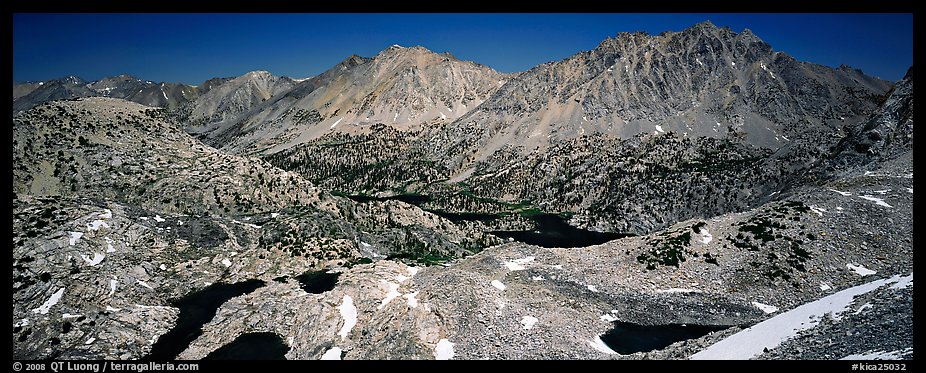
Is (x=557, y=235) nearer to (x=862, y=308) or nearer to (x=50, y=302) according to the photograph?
(x=862, y=308)

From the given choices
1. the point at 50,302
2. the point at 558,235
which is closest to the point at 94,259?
the point at 50,302

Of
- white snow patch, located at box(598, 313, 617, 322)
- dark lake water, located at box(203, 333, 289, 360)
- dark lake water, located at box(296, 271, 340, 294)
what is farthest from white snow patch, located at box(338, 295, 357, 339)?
white snow patch, located at box(598, 313, 617, 322)

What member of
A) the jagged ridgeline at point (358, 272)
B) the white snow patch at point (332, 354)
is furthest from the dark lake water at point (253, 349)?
the white snow patch at point (332, 354)

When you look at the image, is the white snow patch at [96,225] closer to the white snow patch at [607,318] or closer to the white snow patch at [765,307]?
the white snow patch at [607,318]

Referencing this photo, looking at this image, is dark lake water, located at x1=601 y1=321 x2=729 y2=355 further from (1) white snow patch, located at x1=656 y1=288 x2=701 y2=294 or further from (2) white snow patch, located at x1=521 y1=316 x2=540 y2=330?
(2) white snow patch, located at x1=521 y1=316 x2=540 y2=330

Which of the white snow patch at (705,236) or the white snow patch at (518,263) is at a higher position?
the white snow patch at (705,236)
